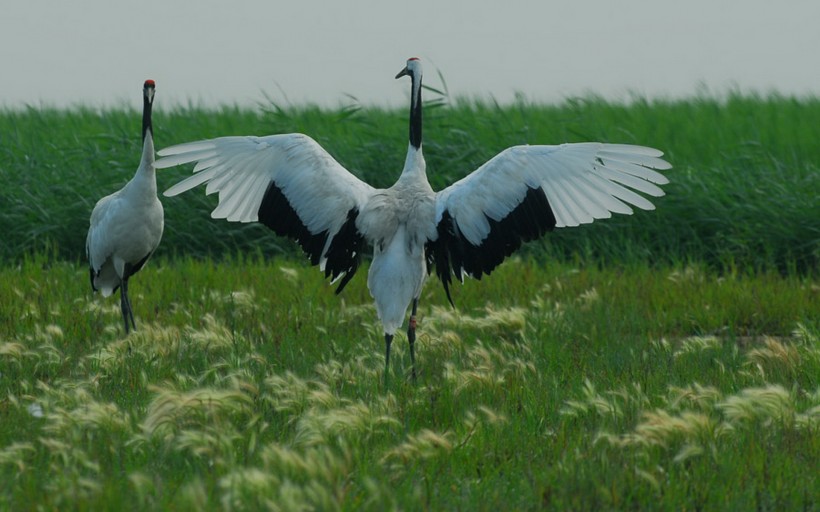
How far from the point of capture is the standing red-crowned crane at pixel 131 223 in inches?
343

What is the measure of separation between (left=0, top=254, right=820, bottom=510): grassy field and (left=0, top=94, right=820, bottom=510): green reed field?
20mm

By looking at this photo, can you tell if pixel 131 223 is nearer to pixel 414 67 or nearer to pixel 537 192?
pixel 414 67

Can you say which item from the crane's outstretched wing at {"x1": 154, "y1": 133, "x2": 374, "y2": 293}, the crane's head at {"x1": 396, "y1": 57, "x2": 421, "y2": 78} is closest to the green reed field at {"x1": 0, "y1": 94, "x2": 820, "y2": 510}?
the crane's outstretched wing at {"x1": 154, "y1": 133, "x2": 374, "y2": 293}

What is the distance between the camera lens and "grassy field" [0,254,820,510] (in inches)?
165

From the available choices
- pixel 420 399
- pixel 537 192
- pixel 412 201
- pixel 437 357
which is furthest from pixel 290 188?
pixel 420 399

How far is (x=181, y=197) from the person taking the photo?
42.5 ft

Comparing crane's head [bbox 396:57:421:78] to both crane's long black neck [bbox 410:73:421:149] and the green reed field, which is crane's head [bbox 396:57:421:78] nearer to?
crane's long black neck [bbox 410:73:421:149]

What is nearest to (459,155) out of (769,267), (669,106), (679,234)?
(679,234)

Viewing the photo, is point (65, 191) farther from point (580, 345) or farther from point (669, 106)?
point (669, 106)

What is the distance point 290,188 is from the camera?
7129mm

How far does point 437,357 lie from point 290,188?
1428mm

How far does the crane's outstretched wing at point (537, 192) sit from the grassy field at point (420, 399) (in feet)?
2.68

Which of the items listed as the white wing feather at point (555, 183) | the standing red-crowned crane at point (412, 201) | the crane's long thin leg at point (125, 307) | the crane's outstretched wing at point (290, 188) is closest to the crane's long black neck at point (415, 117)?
the standing red-crowned crane at point (412, 201)

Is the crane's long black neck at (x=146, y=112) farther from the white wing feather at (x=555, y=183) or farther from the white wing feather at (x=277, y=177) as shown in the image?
the white wing feather at (x=555, y=183)
